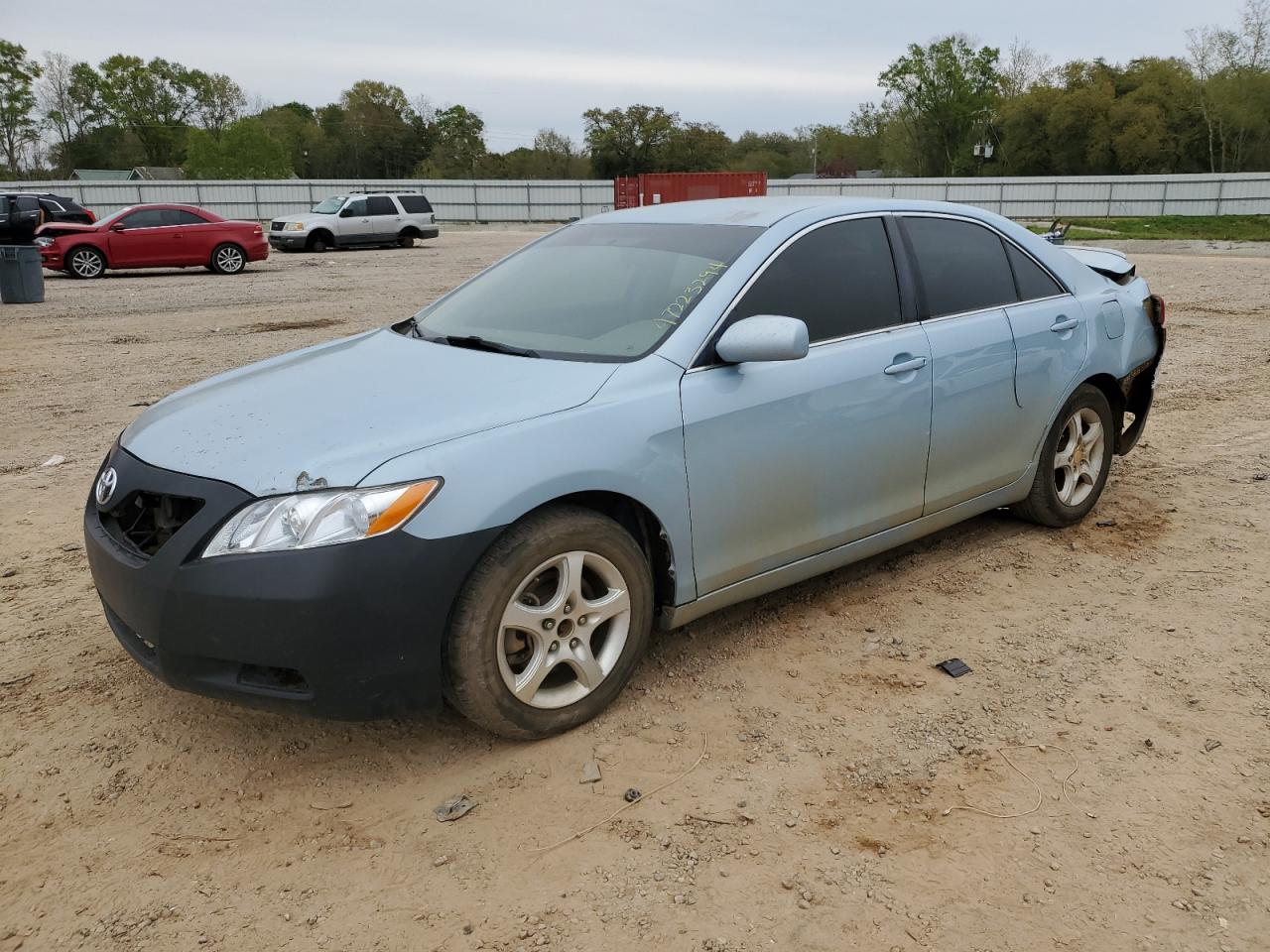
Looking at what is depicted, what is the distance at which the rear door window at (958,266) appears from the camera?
429 centimetres

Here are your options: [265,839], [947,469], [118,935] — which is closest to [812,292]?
[947,469]

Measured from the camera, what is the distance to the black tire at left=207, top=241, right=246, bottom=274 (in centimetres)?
2116

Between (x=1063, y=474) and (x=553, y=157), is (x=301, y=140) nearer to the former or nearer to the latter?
(x=553, y=157)

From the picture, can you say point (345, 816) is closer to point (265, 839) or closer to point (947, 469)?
point (265, 839)

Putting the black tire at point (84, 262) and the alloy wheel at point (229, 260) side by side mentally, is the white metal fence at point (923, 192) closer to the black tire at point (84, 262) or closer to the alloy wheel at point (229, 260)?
the black tire at point (84, 262)

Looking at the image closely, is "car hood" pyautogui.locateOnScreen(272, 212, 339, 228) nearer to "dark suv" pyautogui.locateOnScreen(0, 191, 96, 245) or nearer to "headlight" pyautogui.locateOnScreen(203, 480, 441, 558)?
"dark suv" pyautogui.locateOnScreen(0, 191, 96, 245)

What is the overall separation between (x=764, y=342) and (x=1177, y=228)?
35.5 metres

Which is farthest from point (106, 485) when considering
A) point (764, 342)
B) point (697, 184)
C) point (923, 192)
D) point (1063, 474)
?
point (923, 192)

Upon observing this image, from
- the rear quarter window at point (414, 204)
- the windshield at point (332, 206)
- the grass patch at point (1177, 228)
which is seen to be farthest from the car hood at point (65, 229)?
the grass patch at point (1177, 228)

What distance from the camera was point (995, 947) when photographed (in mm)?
2355

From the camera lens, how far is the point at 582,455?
3.08m

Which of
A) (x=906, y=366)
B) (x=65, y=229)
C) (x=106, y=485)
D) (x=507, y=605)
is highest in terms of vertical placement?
(x=65, y=229)

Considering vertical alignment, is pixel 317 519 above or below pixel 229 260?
below

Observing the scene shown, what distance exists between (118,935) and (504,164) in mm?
86492
